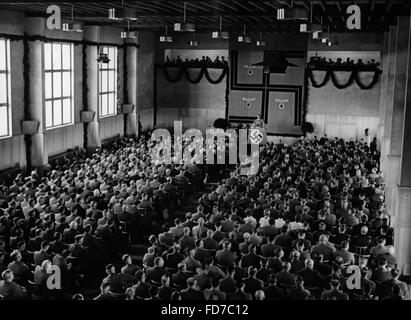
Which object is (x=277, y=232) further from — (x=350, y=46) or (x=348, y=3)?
(x=350, y=46)

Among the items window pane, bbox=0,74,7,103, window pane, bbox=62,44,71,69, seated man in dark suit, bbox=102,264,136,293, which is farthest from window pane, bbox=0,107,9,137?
seated man in dark suit, bbox=102,264,136,293

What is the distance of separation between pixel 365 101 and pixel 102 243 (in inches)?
897

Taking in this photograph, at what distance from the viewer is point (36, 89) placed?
21.8 metres

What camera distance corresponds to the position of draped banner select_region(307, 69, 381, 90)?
32.0 m

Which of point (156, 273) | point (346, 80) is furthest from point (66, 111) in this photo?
point (156, 273)

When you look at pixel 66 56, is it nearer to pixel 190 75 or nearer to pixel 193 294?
pixel 190 75

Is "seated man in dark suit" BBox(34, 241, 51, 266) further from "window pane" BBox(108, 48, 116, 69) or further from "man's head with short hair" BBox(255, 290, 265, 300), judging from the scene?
"window pane" BBox(108, 48, 116, 69)

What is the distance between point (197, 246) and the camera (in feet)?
38.1

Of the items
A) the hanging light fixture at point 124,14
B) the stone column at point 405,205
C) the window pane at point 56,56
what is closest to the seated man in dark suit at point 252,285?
the stone column at point 405,205

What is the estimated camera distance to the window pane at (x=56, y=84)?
2453 centimetres

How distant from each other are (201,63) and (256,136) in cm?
686

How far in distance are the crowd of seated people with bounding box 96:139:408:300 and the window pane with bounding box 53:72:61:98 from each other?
10.1 meters
